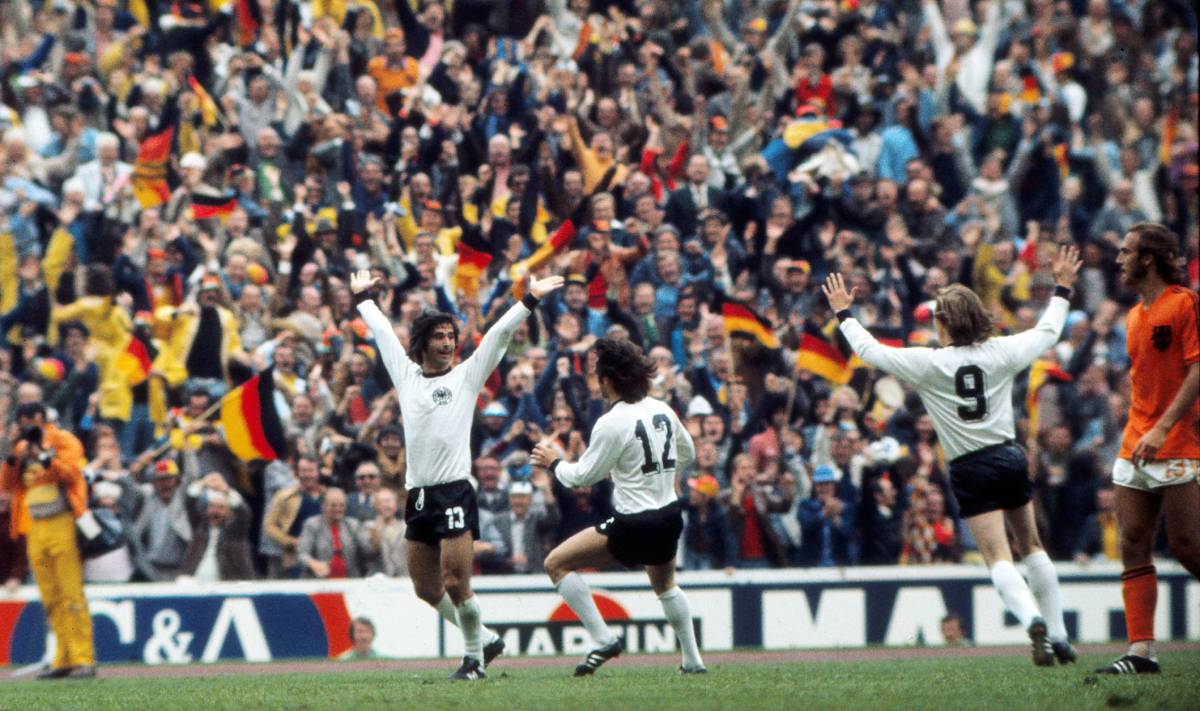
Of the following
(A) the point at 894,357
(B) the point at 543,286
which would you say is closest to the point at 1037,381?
(A) the point at 894,357

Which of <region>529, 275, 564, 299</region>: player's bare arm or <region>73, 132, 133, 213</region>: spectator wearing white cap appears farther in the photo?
<region>73, 132, 133, 213</region>: spectator wearing white cap

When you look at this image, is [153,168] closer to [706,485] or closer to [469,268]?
[469,268]

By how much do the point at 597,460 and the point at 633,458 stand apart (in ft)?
0.71

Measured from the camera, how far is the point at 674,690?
9.40 metres

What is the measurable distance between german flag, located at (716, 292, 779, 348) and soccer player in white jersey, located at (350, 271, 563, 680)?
687 centimetres

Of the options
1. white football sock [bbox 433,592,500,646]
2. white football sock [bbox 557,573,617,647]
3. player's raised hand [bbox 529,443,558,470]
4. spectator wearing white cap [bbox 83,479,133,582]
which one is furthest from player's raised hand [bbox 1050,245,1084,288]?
spectator wearing white cap [bbox 83,479,133,582]

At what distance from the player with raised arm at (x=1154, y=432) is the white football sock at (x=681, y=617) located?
2433 mm

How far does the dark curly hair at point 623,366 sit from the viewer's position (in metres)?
10.2

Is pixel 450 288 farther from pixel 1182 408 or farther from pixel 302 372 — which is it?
pixel 1182 408

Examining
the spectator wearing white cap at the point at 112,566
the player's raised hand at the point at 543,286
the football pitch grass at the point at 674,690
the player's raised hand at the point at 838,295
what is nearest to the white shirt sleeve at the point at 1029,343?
the player's raised hand at the point at 838,295

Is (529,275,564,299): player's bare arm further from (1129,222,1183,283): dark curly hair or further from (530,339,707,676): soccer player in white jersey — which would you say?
(1129,222,1183,283): dark curly hair

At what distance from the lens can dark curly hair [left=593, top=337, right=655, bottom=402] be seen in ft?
33.6

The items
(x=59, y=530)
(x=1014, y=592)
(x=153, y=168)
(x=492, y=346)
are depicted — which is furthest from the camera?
(x=153, y=168)

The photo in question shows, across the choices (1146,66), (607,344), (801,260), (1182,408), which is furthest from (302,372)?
(1146,66)
